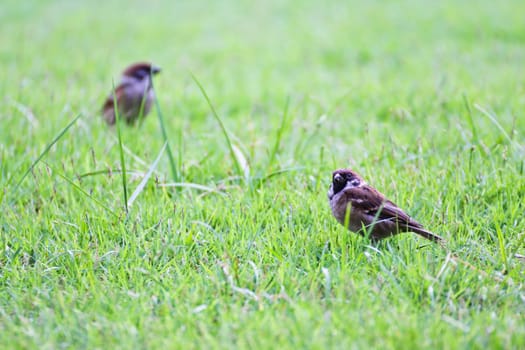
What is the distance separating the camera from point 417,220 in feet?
12.3

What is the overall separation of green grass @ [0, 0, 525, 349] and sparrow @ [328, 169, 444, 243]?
105 mm

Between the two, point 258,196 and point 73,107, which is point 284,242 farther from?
point 73,107

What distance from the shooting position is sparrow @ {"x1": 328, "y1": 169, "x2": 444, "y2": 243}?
3.40 meters

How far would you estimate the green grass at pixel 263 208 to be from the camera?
2.72 meters

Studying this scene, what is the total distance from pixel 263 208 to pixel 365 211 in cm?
71

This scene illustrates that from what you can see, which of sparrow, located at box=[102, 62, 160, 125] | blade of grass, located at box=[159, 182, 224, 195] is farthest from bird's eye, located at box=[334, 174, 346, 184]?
sparrow, located at box=[102, 62, 160, 125]

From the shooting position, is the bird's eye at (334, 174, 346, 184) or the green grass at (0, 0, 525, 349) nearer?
the green grass at (0, 0, 525, 349)

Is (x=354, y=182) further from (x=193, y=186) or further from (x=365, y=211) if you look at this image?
(x=193, y=186)

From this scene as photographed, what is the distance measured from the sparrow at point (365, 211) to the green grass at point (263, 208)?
105 mm

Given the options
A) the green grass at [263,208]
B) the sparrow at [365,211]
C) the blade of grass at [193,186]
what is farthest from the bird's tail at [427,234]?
the blade of grass at [193,186]

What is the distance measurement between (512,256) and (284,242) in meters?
1.25

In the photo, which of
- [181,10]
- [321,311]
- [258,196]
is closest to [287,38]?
[181,10]

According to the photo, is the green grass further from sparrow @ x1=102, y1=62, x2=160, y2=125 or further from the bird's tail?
sparrow @ x1=102, y1=62, x2=160, y2=125

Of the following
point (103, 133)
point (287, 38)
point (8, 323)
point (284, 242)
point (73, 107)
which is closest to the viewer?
point (8, 323)
